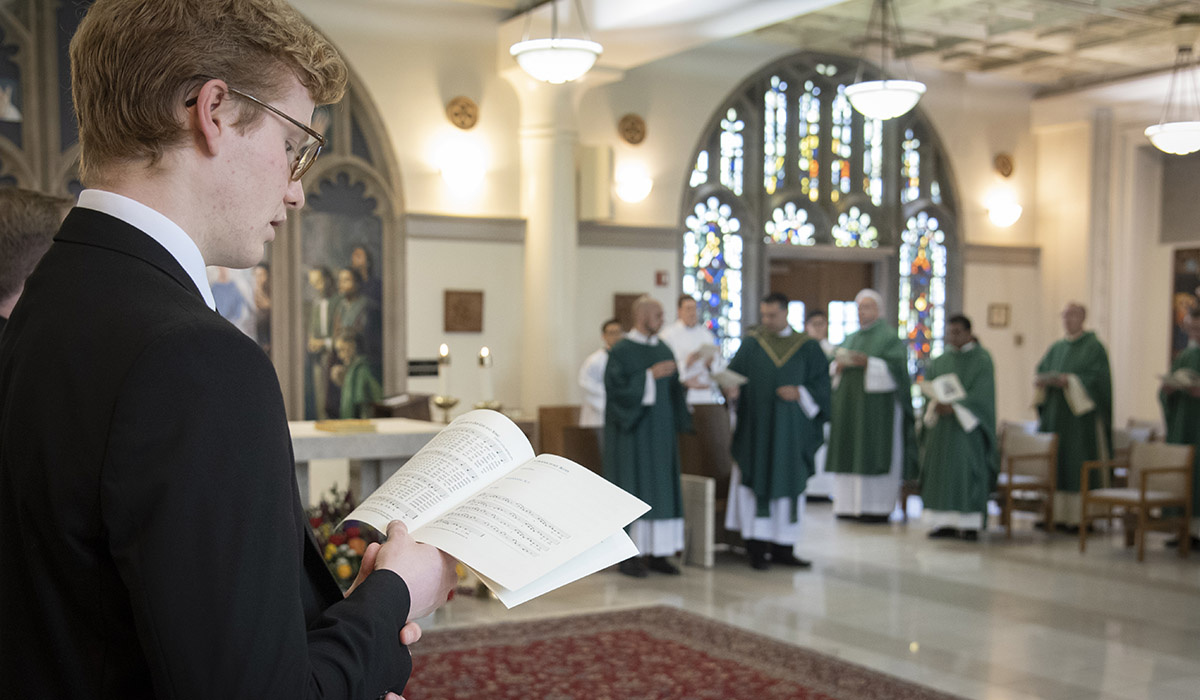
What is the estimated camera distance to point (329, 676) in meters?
1.09

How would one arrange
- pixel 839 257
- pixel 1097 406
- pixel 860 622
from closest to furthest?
pixel 860 622, pixel 1097 406, pixel 839 257

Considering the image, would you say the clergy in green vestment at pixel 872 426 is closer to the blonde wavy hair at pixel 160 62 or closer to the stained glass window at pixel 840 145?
the stained glass window at pixel 840 145

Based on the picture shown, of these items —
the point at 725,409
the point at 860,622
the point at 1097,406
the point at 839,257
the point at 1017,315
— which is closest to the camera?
the point at 860,622

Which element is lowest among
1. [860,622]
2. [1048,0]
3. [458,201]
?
[860,622]

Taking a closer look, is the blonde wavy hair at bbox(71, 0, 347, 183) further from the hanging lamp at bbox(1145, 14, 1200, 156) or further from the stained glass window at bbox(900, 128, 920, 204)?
the stained glass window at bbox(900, 128, 920, 204)

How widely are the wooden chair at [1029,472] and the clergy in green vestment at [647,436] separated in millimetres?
3153

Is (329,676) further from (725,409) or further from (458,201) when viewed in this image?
(458,201)

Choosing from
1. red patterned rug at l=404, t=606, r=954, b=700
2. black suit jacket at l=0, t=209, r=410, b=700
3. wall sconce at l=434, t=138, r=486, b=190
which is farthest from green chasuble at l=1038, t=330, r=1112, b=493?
black suit jacket at l=0, t=209, r=410, b=700

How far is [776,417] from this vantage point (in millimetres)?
8234

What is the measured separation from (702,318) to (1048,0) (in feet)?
14.3

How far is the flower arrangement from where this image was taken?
17.5ft

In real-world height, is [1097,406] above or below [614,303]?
below

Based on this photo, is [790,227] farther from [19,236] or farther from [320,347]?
[19,236]

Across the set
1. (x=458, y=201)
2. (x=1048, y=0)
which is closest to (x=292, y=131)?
(x=458, y=201)
